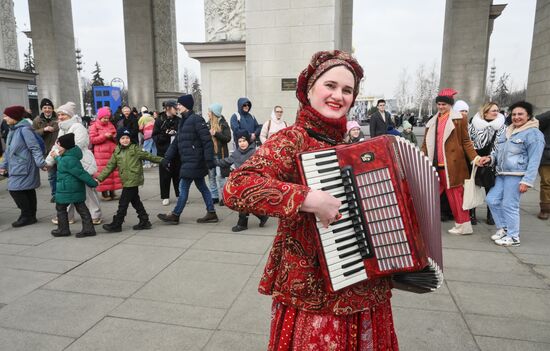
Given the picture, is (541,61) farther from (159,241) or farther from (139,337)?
(139,337)

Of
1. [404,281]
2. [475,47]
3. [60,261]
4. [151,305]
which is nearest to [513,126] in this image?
[404,281]

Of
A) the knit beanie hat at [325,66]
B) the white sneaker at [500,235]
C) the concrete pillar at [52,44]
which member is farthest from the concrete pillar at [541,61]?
the concrete pillar at [52,44]

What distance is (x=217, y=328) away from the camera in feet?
10.7

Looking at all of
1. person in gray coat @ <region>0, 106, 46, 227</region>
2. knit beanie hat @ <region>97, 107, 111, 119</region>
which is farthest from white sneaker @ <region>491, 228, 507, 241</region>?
knit beanie hat @ <region>97, 107, 111, 119</region>

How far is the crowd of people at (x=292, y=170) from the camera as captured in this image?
161 centimetres

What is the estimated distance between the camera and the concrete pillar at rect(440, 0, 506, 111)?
697 inches

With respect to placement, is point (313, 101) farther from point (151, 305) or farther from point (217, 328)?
point (151, 305)

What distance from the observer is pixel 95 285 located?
411 centimetres

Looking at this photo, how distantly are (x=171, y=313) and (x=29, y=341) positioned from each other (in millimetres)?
1107

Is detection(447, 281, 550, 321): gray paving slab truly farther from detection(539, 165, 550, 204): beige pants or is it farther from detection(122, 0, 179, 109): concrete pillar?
detection(122, 0, 179, 109): concrete pillar

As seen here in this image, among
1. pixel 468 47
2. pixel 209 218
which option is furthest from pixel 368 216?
pixel 468 47

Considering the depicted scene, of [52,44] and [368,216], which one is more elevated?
[52,44]

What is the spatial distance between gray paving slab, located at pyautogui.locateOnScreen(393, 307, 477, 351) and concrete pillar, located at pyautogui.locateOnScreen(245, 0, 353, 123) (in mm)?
7329

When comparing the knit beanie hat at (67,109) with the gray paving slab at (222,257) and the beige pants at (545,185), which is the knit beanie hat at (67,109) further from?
the beige pants at (545,185)
